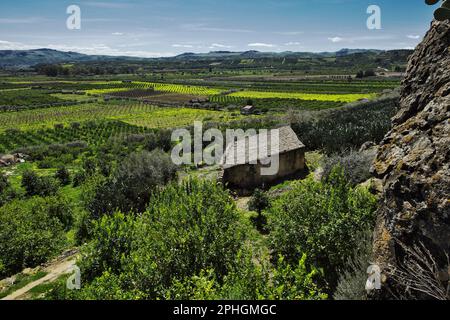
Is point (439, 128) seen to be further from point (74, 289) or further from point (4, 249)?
point (4, 249)

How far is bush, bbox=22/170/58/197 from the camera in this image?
108ft

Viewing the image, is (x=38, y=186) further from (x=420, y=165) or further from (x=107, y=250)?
(x=420, y=165)

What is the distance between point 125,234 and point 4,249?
928 centimetres

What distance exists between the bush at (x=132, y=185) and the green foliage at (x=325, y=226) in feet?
32.2

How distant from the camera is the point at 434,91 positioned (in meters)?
7.76

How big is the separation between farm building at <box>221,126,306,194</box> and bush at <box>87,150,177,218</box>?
5.29 metres

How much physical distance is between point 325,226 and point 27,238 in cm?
1525

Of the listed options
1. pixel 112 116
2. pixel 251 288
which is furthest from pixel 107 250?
pixel 112 116

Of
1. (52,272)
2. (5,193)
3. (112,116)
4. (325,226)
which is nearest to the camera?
(325,226)

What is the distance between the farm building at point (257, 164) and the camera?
2286 centimetres

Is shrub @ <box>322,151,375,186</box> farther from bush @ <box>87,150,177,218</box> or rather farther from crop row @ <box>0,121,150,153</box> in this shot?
crop row @ <box>0,121,150,153</box>

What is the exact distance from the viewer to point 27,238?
1739 cm

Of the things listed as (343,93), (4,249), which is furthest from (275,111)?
(4,249)

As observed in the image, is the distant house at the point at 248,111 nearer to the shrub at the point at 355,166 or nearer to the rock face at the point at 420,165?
the shrub at the point at 355,166
